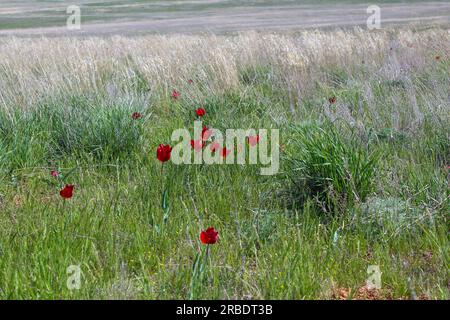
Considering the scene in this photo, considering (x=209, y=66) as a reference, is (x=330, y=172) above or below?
below

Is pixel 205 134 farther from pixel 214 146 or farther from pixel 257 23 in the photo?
pixel 257 23

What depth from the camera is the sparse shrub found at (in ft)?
10.4

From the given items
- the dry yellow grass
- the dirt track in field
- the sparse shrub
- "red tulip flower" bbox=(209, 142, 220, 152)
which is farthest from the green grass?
the dirt track in field

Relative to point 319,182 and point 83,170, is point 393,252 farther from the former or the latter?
point 83,170

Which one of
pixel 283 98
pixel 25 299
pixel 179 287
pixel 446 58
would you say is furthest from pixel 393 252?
pixel 446 58

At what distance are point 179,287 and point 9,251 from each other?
2.38ft

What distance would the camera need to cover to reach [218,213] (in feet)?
10.3

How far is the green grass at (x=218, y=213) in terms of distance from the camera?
2.39 meters

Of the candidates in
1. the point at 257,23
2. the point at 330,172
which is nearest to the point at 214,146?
the point at 330,172

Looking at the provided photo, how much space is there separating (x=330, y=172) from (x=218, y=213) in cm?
63

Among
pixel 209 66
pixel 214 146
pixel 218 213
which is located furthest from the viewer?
pixel 209 66

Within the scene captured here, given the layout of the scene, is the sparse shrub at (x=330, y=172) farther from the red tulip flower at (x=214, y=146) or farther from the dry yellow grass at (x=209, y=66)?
the dry yellow grass at (x=209, y=66)

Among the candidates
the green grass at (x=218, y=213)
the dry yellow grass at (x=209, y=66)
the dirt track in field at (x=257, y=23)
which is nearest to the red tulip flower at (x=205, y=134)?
the green grass at (x=218, y=213)

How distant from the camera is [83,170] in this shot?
3877 mm
